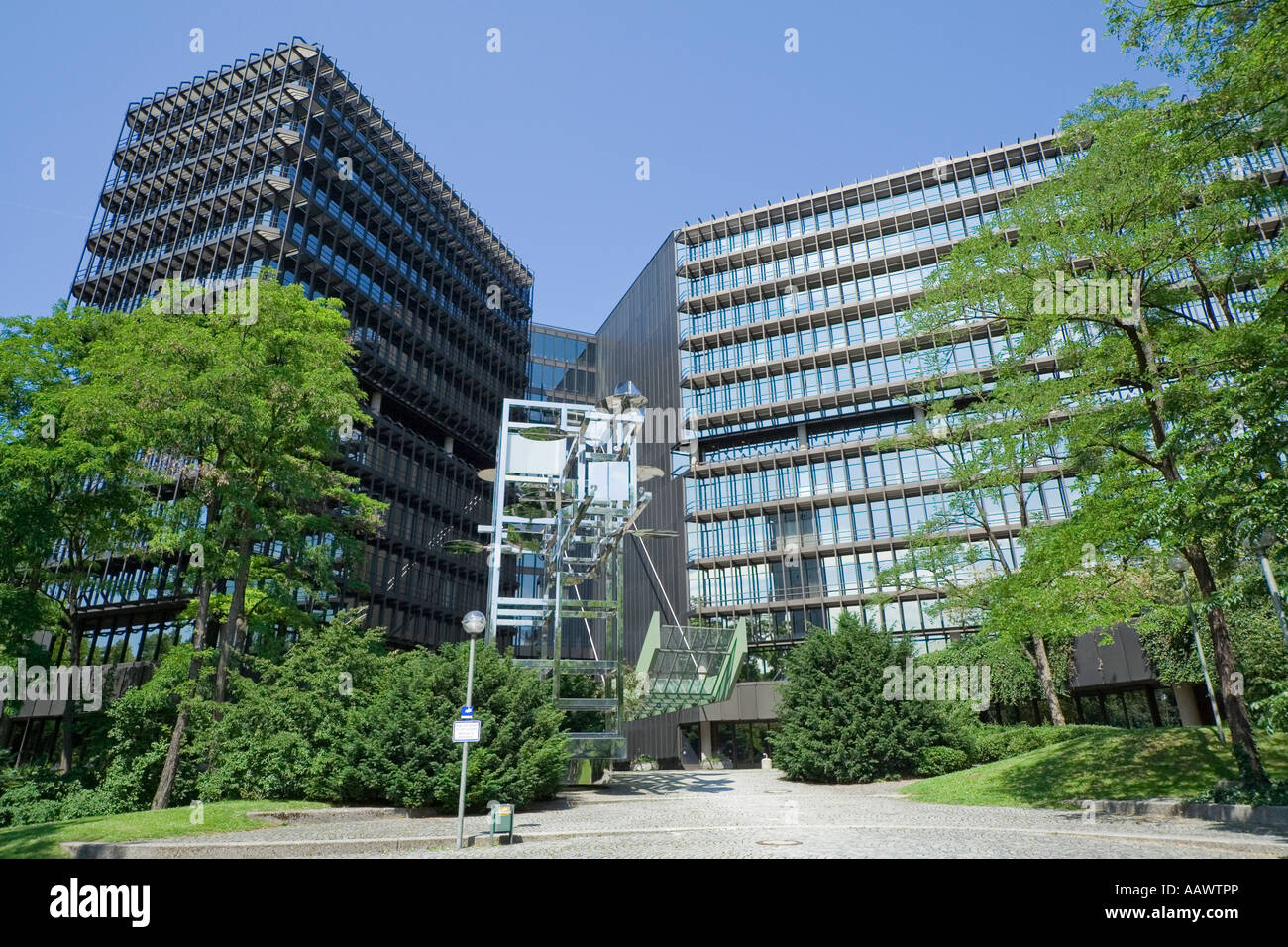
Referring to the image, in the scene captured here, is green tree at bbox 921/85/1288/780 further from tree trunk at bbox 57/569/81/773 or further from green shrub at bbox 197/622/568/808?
tree trunk at bbox 57/569/81/773

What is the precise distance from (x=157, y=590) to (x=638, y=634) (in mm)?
33345

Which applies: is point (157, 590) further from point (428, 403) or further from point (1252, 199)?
point (1252, 199)

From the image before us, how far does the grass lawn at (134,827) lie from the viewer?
43.9 feet

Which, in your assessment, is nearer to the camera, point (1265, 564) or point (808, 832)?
point (808, 832)

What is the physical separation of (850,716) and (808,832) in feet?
41.6

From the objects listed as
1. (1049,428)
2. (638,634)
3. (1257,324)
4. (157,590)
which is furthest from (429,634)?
(1257,324)

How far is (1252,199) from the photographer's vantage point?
15617 mm

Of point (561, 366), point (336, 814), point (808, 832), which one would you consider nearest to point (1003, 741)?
point (808, 832)

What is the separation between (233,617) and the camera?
2169cm

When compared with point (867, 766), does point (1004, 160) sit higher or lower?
higher

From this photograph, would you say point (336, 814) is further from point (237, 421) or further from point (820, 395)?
point (820, 395)

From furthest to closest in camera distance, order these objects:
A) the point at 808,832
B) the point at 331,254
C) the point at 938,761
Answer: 1. the point at 331,254
2. the point at 938,761
3. the point at 808,832

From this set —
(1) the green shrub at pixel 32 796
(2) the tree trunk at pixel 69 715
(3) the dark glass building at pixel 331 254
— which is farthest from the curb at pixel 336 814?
(3) the dark glass building at pixel 331 254

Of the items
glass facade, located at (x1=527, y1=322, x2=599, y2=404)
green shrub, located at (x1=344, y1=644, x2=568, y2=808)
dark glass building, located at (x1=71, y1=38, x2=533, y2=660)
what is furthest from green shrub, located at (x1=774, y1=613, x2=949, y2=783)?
glass facade, located at (x1=527, y1=322, x2=599, y2=404)
